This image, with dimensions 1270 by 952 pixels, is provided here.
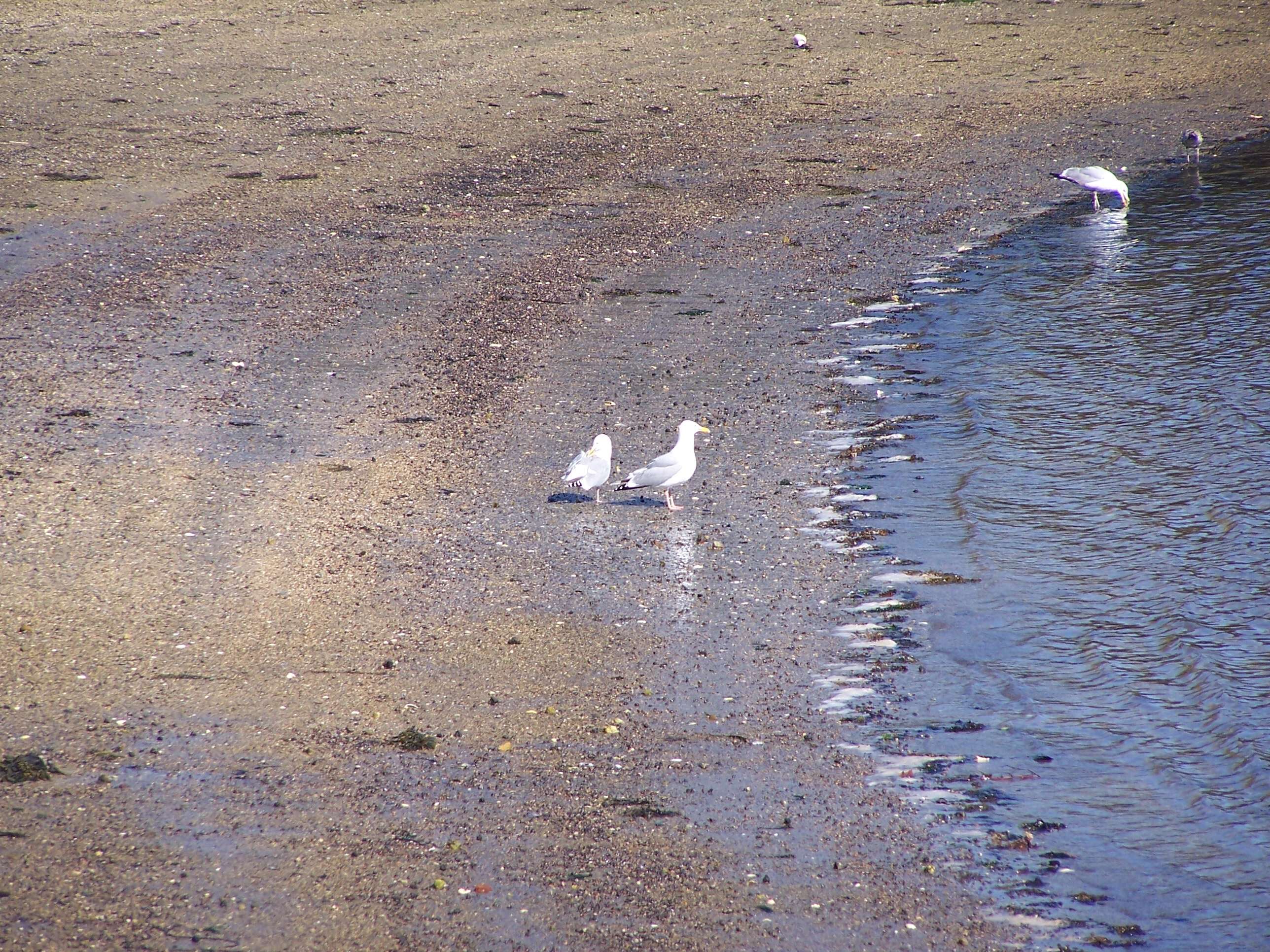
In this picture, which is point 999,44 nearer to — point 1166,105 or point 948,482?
point 1166,105

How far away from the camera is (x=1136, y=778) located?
6602 mm

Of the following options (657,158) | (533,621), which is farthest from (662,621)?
(657,158)

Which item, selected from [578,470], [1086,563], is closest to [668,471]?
[578,470]

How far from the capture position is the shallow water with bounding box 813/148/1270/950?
6.14 m

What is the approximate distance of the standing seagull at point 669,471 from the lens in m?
9.39

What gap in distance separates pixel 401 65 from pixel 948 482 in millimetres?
14989

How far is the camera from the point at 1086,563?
8914 millimetres

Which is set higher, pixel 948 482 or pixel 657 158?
pixel 657 158

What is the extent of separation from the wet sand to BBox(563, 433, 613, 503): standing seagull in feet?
0.97

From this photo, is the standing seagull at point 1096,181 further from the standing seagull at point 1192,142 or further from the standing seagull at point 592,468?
the standing seagull at point 592,468

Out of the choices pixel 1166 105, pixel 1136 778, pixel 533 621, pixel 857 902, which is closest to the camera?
pixel 857 902

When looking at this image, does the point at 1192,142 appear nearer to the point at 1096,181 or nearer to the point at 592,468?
the point at 1096,181

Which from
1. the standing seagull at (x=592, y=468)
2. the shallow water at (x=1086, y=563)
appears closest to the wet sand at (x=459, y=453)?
the standing seagull at (x=592, y=468)

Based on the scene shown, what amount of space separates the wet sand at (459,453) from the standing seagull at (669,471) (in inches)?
12.4
